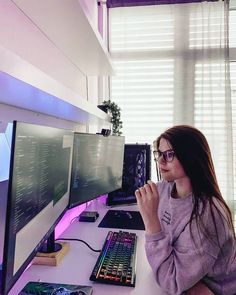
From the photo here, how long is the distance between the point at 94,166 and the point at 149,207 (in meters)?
0.60

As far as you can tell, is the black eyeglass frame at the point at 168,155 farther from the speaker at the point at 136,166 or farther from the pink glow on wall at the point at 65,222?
the speaker at the point at 136,166

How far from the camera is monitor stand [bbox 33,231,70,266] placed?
988 millimetres

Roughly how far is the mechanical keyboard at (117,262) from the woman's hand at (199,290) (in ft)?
0.63

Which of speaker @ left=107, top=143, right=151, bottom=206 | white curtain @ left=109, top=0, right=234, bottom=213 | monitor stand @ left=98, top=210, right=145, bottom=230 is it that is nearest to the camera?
Result: monitor stand @ left=98, top=210, right=145, bottom=230

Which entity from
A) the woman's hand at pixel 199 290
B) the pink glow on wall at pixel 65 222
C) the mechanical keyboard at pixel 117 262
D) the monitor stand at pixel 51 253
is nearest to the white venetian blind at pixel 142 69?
the pink glow on wall at pixel 65 222

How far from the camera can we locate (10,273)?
1.77 ft

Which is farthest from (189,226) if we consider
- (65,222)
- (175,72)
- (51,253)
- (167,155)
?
(175,72)

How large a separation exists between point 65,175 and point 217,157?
1.76 meters

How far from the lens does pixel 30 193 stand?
64 cm

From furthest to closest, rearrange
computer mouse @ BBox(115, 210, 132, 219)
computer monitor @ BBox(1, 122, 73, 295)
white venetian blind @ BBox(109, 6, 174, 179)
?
white venetian blind @ BBox(109, 6, 174, 179) < computer mouse @ BBox(115, 210, 132, 219) < computer monitor @ BBox(1, 122, 73, 295)

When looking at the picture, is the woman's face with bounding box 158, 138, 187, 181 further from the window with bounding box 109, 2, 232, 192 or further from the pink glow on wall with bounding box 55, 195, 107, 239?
the window with bounding box 109, 2, 232, 192

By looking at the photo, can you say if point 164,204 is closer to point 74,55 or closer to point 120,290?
point 120,290

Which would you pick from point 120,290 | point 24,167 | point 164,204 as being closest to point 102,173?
point 164,204

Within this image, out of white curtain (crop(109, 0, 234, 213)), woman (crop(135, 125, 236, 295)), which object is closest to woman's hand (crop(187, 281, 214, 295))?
woman (crop(135, 125, 236, 295))
